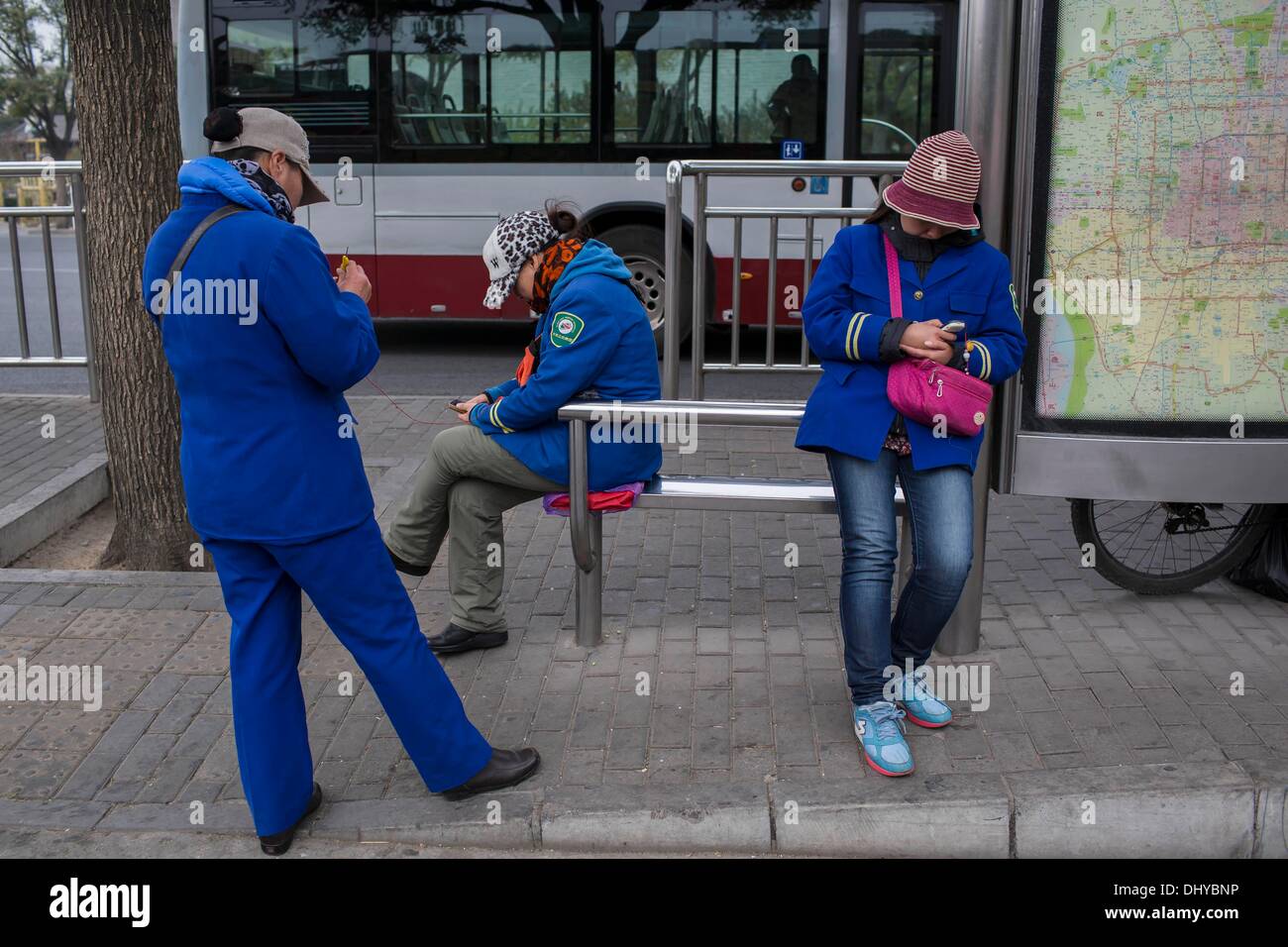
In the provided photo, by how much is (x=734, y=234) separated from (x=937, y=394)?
3675mm

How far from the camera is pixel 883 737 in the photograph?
3662 mm

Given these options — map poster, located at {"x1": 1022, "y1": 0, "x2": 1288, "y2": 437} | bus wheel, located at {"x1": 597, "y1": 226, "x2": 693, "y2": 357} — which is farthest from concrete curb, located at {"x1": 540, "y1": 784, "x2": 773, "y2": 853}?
bus wheel, located at {"x1": 597, "y1": 226, "x2": 693, "y2": 357}

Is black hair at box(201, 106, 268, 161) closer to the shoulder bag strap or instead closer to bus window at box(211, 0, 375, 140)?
the shoulder bag strap

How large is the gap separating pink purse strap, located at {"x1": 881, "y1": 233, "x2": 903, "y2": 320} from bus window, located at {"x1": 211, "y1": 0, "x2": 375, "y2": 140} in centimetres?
799

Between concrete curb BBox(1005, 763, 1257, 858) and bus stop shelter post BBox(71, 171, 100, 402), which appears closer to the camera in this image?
concrete curb BBox(1005, 763, 1257, 858)

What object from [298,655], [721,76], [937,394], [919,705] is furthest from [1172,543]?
[721,76]

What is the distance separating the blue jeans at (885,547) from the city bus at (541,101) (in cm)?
647

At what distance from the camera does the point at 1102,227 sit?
405 cm

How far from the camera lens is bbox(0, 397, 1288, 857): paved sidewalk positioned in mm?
3416

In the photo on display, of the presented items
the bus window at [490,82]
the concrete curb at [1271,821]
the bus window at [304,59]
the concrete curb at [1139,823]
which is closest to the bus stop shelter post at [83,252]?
the bus window at [304,59]

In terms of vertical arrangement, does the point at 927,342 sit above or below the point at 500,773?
above

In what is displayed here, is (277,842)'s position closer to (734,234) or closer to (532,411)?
(532,411)

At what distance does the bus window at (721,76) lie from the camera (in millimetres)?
10375

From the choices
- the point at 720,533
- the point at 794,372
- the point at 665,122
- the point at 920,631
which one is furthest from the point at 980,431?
the point at 665,122
